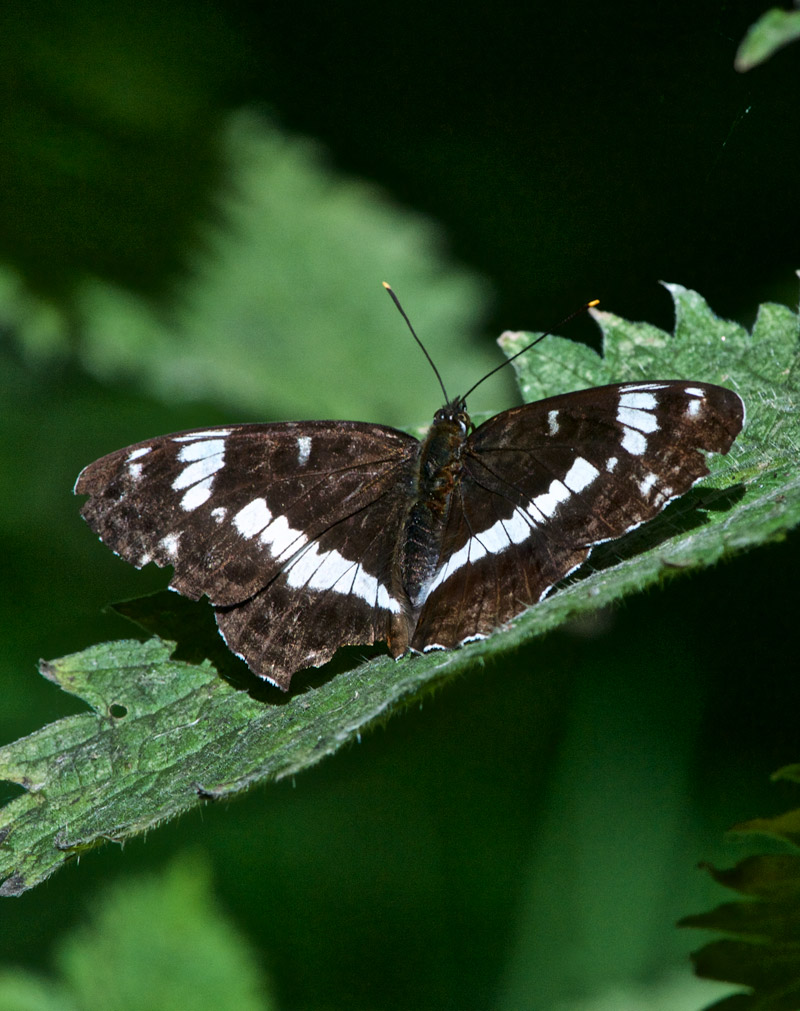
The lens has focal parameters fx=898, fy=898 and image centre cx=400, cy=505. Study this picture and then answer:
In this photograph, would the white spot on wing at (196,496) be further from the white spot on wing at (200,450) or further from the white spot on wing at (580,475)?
the white spot on wing at (580,475)

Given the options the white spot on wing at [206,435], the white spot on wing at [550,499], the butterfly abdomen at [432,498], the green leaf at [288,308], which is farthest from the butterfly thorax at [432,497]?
the green leaf at [288,308]

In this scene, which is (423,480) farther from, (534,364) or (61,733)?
(61,733)

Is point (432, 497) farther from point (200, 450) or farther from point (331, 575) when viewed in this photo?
point (200, 450)

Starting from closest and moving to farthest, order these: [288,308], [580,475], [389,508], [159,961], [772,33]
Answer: [772,33], [580,475], [389,508], [159,961], [288,308]

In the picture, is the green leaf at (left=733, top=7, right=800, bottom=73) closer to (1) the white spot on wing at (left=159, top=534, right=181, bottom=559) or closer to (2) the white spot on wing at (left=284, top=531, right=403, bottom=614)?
(2) the white spot on wing at (left=284, top=531, right=403, bottom=614)

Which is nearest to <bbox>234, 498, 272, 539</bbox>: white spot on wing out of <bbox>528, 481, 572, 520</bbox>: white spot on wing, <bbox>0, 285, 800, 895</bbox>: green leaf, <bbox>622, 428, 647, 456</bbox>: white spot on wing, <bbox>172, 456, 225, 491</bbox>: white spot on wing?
<bbox>172, 456, 225, 491</bbox>: white spot on wing

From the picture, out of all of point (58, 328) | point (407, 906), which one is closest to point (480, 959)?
point (407, 906)

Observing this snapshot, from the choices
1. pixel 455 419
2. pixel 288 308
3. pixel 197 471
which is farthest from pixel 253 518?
pixel 288 308
